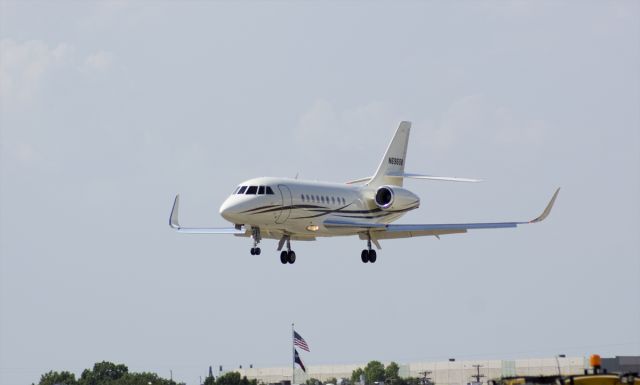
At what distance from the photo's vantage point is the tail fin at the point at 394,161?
7869 cm

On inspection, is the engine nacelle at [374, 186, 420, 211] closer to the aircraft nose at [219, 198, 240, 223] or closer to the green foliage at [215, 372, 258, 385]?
the aircraft nose at [219, 198, 240, 223]

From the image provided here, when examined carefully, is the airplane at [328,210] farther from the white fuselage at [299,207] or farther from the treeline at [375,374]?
the treeline at [375,374]

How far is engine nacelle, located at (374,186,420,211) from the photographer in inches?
2893

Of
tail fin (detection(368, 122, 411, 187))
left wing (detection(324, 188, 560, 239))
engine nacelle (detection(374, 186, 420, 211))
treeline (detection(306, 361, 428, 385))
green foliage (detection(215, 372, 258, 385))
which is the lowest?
green foliage (detection(215, 372, 258, 385))

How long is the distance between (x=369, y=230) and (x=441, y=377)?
51.9 m

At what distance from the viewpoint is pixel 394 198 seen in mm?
73625

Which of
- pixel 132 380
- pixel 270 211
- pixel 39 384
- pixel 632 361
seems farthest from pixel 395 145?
pixel 39 384

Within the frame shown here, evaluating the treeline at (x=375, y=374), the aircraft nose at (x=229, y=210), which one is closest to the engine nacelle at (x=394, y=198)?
the aircraft nose at (x=229, y=210)

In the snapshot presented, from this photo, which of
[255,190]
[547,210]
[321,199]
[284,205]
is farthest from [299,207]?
[547,210]

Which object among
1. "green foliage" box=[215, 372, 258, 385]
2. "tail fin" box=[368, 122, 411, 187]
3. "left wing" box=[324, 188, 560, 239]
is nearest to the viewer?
"left wing" box=[324, 188, 560, 239]

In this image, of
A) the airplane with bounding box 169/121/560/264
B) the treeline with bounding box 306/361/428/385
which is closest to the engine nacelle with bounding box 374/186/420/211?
the airplane with bounding box 169/121/560/264

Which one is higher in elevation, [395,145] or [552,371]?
[395,145]

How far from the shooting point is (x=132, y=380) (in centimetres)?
11188

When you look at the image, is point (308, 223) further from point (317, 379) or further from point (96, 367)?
point (317, 379)
